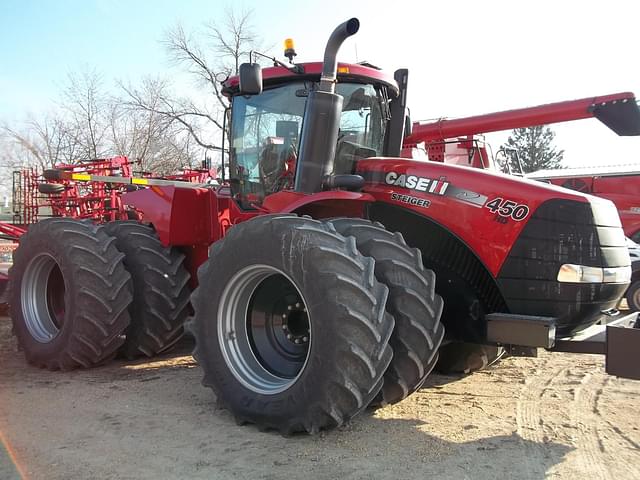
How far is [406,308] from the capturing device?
359 centimetres

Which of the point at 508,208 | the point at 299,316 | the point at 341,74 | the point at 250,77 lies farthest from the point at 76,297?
the point at 508,208

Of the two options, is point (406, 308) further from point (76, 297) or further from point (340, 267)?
point (76, 297)

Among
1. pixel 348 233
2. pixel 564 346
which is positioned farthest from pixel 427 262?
pixel 564 346

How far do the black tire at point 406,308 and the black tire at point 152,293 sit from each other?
259 centimetres

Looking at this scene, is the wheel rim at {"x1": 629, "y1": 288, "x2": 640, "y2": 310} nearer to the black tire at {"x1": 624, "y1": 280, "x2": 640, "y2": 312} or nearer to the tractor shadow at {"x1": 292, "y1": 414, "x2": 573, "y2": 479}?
the black tire at {"x1": 624, "y1": 280, "x2": 640, "y2": 312}

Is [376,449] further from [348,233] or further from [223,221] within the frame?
[223,221]

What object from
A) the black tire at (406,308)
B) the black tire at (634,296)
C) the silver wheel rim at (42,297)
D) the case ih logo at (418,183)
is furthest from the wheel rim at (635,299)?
the silver wheel rim at (42,297)

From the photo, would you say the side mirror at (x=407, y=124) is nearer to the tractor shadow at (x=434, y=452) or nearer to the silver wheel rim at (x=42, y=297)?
the tractor shadow at (x=434, y=452)

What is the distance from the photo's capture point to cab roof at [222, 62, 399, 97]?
4.73 m

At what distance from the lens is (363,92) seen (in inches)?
195

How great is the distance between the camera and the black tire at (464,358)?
5.08m

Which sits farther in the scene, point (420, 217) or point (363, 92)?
point (363, 92)

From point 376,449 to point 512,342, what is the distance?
1.11 metres

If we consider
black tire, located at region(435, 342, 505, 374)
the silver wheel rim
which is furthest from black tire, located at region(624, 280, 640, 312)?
the silver wheel rim
